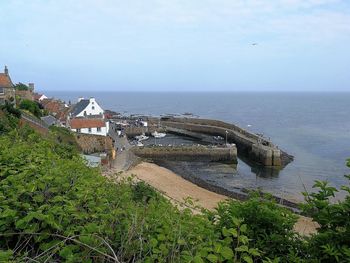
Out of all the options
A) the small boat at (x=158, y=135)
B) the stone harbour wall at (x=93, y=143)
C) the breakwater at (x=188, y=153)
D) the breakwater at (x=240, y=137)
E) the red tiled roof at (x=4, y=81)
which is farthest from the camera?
the small boat at (x=158, y=135)

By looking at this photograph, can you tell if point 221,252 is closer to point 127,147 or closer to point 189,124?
point 127,147

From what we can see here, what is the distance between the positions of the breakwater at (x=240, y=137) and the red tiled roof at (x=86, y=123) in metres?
18.9

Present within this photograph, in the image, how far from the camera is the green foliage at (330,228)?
4.72 meters

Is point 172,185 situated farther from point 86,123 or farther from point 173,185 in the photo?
point 86,123

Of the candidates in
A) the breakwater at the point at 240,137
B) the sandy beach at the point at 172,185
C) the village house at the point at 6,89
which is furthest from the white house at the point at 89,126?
the breakwater at the point at 240,137

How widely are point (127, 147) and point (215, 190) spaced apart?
1692cm

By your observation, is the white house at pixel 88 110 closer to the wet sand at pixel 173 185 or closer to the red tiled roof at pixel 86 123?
the red tiled roof at pixel 86 123

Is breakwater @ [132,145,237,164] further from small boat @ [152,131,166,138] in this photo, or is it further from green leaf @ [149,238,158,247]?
green leaf @ [149,238,158,247]

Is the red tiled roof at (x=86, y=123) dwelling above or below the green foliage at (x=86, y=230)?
below

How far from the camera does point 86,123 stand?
43.8m

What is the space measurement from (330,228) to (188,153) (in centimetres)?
3948

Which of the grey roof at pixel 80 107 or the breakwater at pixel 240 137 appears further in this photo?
the grey roof at pixel 80 107

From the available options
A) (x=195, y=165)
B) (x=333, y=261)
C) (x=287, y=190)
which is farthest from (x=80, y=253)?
(x=195, y=165)

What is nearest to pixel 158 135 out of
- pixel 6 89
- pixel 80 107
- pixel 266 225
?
pixel 80 107
